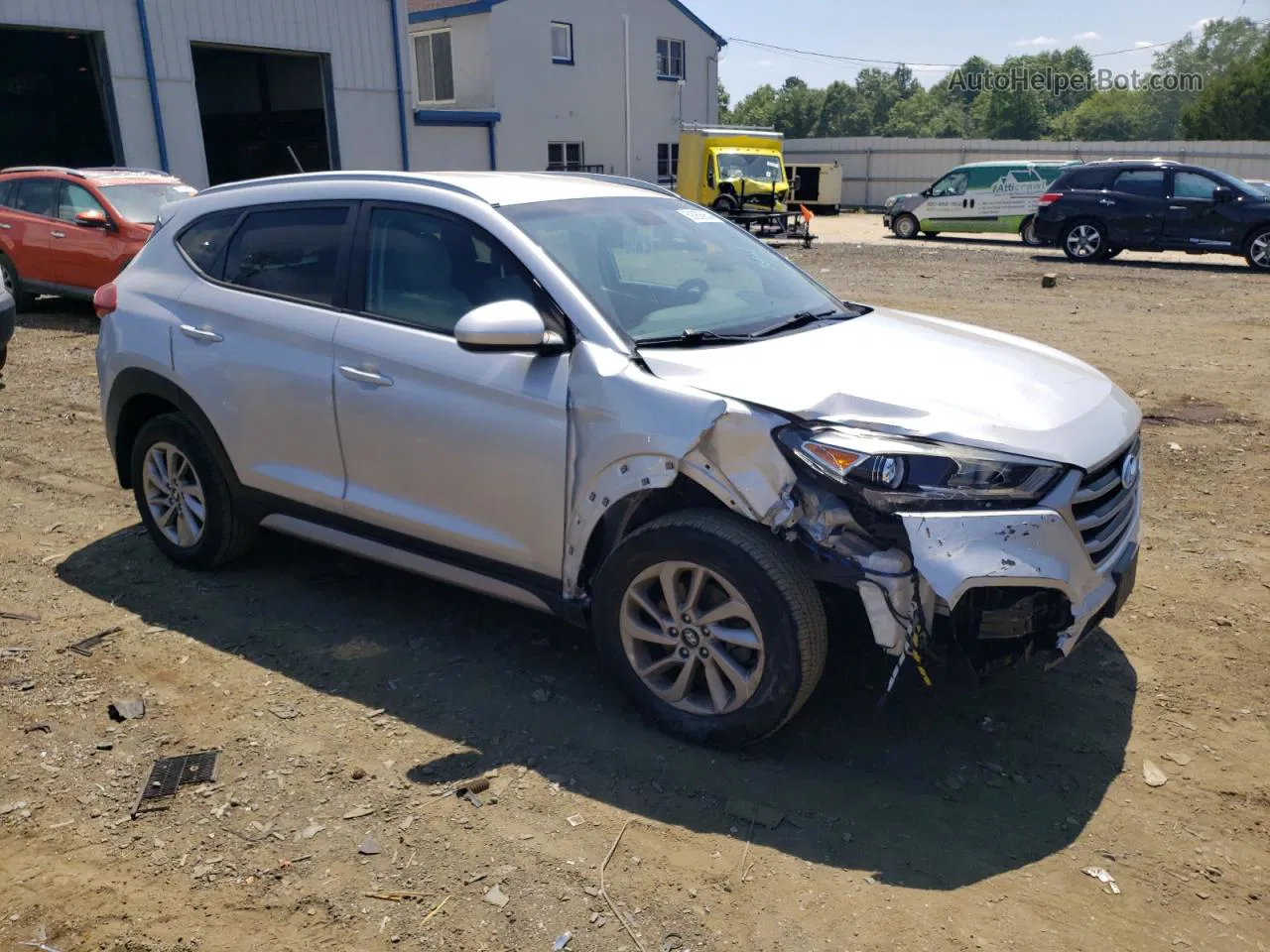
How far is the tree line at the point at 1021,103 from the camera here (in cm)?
8831

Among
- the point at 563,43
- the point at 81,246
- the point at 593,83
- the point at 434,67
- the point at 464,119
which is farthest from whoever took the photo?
the point at 593,83

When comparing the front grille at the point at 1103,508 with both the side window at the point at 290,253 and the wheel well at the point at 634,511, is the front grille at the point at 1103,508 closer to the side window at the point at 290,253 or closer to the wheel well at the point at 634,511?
the wheel well at the point at 634,511

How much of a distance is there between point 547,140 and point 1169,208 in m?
18.6

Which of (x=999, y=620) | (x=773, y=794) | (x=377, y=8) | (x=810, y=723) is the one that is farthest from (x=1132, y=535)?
(x=377, y=8)

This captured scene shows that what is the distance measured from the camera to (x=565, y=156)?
32438 mm

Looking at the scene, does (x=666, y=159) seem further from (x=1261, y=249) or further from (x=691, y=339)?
(x=691, y=339)

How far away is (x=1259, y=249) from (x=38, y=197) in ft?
58.9

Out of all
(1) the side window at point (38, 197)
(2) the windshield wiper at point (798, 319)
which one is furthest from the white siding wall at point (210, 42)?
(2) the windshield wiper at point (798, 319)

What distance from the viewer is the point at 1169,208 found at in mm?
18000

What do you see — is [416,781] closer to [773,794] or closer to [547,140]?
[773,794]

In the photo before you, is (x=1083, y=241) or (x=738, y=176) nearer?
(x=1083, y=241)

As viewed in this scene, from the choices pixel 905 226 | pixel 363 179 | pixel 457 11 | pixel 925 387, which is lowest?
pixel 905 226

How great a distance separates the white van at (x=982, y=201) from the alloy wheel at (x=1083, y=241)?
3.69 metres

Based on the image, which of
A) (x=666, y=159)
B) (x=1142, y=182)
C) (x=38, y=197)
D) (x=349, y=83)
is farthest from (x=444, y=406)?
(x=666, y=159)
